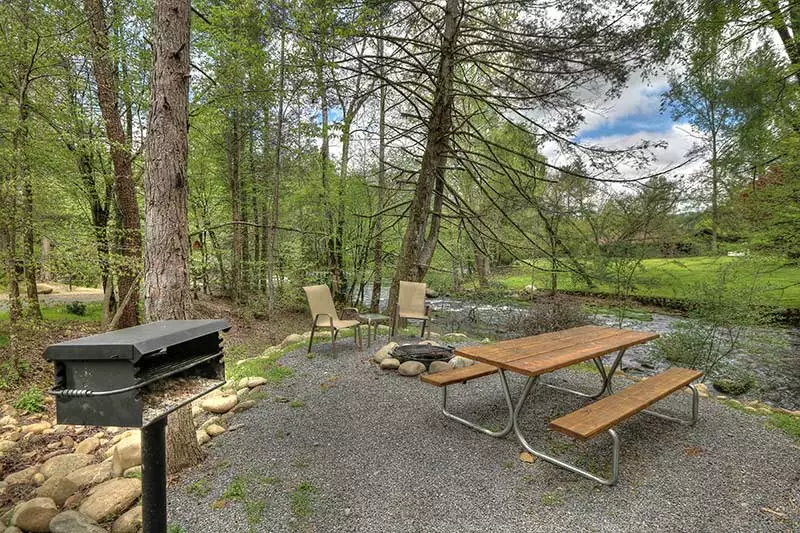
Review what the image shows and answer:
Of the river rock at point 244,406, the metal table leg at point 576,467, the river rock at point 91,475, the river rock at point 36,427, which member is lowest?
the river rock at point 36,427

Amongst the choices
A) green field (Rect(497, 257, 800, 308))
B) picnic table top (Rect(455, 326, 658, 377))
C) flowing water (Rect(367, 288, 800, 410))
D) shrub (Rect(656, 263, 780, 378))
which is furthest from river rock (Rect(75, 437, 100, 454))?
shrub (Rect(656, 263, 780, 378))

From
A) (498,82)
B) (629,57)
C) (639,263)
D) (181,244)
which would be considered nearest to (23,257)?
(181,244)

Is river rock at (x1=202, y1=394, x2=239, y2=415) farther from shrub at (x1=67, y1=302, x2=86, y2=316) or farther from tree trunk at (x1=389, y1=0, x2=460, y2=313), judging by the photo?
shrub at (x1=67, y1=302, x2=86, y2=316)

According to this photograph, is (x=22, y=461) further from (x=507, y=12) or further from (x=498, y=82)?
(x=507, y=12)

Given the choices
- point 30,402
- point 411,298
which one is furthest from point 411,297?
point 30,402

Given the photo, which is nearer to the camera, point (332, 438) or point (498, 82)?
point (332, 438)

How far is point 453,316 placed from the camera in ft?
33.2

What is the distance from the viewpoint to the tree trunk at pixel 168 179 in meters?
2.32

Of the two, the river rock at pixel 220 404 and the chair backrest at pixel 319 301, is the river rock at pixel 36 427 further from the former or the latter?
the chair backrest at pixel 319 301

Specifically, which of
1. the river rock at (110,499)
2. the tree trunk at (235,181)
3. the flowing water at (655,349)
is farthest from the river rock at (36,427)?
the flowing water at (655,349)

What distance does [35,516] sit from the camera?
199 centimetres

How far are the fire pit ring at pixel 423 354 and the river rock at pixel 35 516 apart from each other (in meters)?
2.99

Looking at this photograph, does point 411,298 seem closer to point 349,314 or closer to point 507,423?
point 349,314

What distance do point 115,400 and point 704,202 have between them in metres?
10.5
